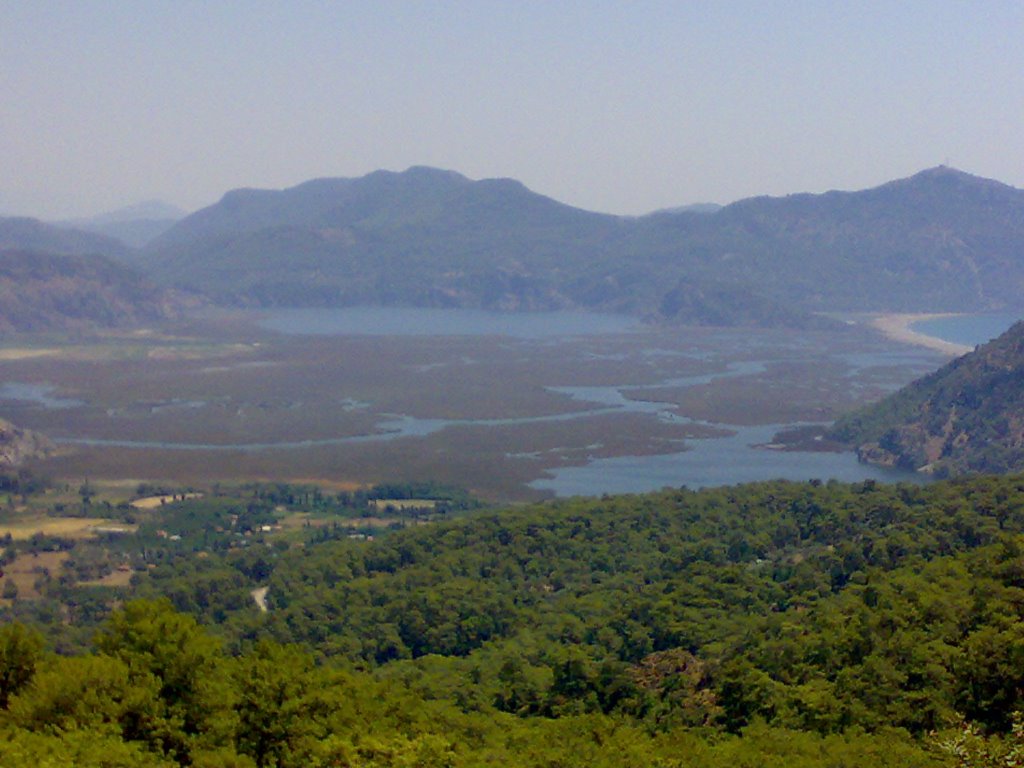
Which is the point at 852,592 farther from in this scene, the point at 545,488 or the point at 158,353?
the point at 158,353

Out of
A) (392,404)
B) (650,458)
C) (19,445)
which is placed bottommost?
(650,458)

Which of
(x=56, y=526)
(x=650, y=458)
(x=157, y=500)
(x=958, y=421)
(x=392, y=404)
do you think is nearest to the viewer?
(x=56, y=526)

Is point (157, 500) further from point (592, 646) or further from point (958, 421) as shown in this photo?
point (958, 421)

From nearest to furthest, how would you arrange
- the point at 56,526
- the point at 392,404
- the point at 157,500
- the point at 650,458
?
the point at 56,526
the point at 157,500
the point at 650,458
the point at 392,404

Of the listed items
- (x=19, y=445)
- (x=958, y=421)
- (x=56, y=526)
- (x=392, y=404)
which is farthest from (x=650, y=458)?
(x=19, y=445)

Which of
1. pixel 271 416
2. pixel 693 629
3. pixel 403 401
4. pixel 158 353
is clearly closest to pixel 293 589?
pixel 693 629

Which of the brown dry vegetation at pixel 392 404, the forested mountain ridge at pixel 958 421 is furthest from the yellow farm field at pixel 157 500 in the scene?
the forested mountain ridge at pixel 958 421

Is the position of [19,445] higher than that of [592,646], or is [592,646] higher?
[19,445]

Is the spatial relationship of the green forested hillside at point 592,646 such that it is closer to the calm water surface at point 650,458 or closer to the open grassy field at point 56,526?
the open grassy field at point 56,526
